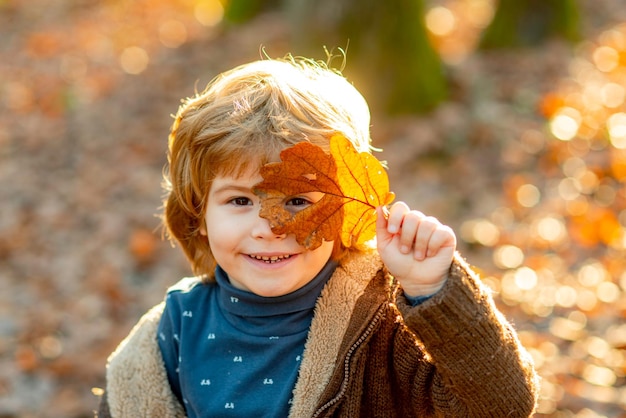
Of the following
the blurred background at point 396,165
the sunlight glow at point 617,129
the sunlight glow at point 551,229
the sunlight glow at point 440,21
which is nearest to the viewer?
the blurred background at point 396,165

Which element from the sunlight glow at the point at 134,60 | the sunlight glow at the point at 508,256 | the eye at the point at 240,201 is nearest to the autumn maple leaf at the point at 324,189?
the eye at the point at 240,201

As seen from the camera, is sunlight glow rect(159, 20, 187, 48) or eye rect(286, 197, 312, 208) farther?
sunlight glow rect(159, 20, 187, 48)

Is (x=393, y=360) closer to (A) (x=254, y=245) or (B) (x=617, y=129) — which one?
(A) (x=254, y=245)

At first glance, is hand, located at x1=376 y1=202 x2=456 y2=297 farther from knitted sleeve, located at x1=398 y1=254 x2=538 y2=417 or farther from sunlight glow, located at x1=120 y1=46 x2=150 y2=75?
sunlight glow, located at x1=120 y1=46 x2=150 y2=75

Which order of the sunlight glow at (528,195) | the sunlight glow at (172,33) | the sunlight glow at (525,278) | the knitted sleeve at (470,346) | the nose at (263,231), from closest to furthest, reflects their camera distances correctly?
the knitted sleeve at (470,346), the nose at (263,231), the sunlight glow at (525,278), the sunlight glow at (528,195), the sunlight glow at (172,33)

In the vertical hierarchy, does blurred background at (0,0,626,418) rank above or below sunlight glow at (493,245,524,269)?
above

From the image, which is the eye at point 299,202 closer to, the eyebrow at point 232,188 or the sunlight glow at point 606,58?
the eyebrow at point 232,188

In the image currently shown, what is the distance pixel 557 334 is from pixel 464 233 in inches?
38.6

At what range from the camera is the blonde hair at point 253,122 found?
6.49 ft

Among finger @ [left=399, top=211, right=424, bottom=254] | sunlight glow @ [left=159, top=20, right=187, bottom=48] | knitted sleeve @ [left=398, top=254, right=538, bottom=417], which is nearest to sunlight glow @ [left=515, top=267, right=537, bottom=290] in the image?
knitted sleeve @ [left=398, top=254, right=538, bottom=417]

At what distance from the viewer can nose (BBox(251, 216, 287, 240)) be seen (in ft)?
6.45

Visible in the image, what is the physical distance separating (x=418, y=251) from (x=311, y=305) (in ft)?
1.37

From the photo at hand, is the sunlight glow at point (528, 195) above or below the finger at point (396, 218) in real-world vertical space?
above

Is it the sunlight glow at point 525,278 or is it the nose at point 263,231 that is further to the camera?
the sunlight glow at point 525,278
